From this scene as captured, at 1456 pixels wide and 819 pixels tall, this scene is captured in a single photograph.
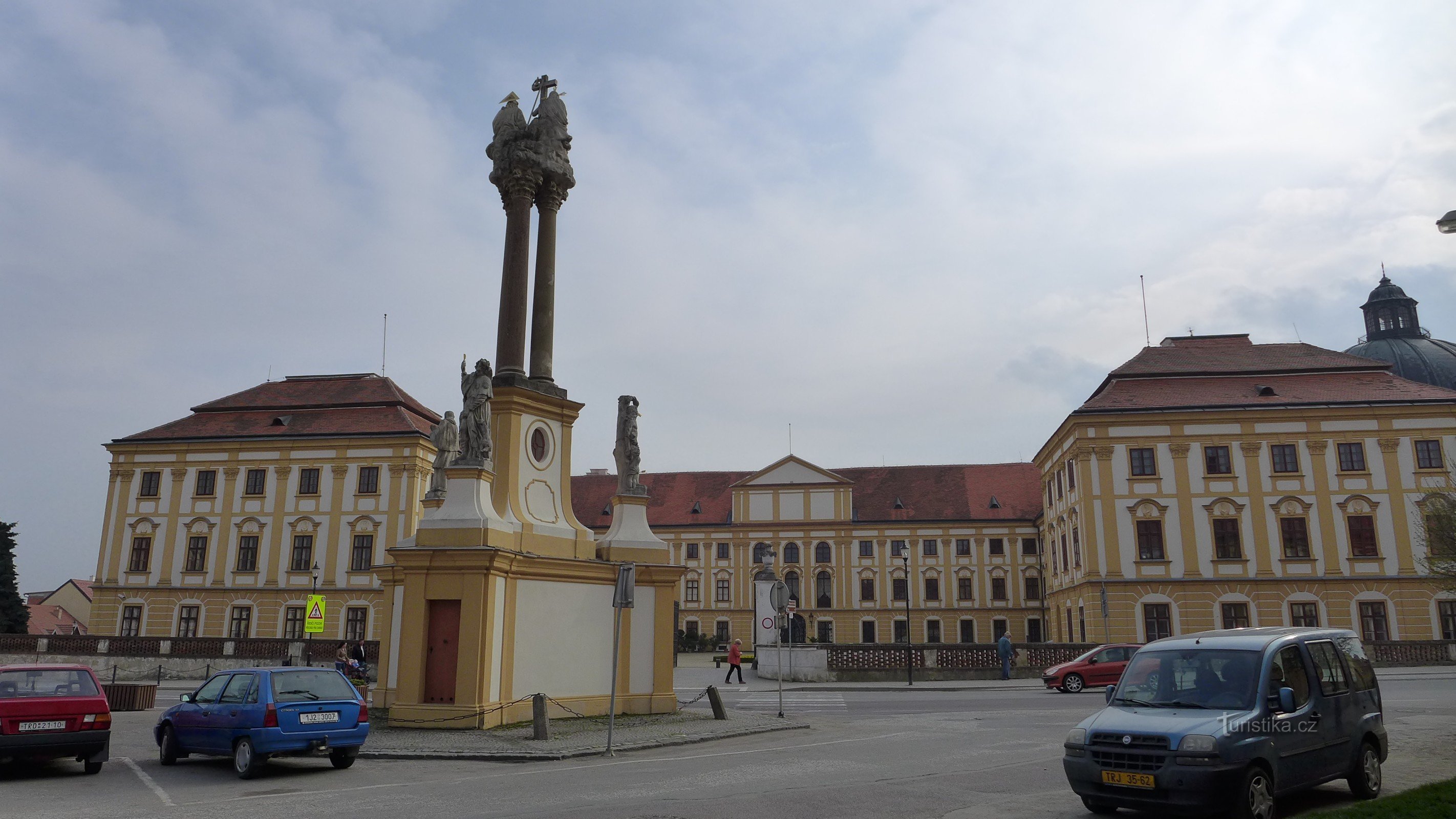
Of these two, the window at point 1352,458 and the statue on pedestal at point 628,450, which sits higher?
the window at point 1352,458

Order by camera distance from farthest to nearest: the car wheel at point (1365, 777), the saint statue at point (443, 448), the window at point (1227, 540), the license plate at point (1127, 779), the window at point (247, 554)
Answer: the window at point (247, 554) → the window at point (1227, 540) → the saint statue at point (443, 448) → the car wheel at point (1365, 777) → the license plate at point (1127, 779)

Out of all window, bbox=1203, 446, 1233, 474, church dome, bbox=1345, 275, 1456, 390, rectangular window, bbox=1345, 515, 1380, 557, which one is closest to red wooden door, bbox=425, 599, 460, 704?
window, bbox=1203, 446, 1233, 474

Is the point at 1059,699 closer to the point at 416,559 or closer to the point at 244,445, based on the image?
the point at 416,559

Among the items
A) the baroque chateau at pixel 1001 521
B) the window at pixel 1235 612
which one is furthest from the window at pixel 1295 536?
the window at pixel 1235 612

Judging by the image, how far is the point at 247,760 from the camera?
11.7 meters

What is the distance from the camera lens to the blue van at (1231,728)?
8.14m

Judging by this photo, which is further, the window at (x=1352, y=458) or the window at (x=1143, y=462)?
the window at (x=1143, y=462)

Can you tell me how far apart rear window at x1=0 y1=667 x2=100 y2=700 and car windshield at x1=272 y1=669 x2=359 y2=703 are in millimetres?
2272

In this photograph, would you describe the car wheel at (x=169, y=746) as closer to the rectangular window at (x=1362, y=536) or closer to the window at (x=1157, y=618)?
the window at (x=1157, y=618)

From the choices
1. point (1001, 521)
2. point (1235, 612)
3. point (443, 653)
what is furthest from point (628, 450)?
point (1001, 521)

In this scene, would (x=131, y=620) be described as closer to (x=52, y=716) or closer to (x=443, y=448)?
(x=443, y=448)

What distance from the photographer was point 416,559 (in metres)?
16.6

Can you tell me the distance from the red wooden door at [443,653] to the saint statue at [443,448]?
147 inches

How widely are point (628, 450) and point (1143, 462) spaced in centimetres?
3291
